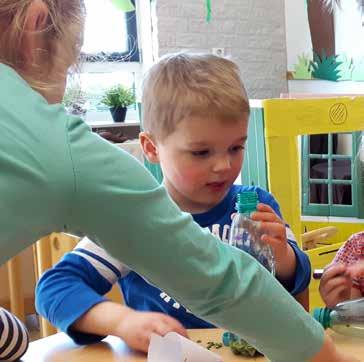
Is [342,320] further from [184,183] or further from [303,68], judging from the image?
[303,68]

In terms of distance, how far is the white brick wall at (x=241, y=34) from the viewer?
332 cm

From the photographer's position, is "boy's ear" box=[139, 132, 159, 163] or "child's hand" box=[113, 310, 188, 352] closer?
"child's hand" box=[113, 310, 188, 352]

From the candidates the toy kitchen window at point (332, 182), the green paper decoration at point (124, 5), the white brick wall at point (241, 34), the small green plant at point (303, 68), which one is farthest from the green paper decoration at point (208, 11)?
the toy kitchen window at point (332, 182)

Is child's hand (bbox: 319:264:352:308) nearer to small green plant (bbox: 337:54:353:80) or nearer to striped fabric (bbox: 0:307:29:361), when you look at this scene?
striped fabric (bbox: 0:307:29:361)

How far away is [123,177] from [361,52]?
290 cm

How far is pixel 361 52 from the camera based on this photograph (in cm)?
310

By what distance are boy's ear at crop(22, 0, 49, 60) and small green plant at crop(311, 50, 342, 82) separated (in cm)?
299

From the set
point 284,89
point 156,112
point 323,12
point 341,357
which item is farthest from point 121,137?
point 341,357

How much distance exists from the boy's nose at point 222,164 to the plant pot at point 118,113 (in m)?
2.32

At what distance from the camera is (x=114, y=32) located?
346cm

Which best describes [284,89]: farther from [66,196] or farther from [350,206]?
[66,196]

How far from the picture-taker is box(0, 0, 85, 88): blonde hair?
1.58 ft

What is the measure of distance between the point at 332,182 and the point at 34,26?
1.80m

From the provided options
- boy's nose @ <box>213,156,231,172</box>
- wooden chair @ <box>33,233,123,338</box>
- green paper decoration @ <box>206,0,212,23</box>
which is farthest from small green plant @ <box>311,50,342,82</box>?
boy's nose @ <box>213,156,231,172</box>
